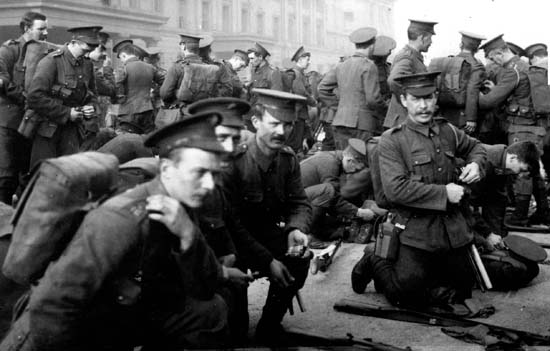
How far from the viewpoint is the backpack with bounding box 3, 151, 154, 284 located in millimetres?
2707

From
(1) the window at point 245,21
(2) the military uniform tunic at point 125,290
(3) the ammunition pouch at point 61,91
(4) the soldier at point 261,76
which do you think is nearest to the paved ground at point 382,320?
(2) the military uniform tunic at point 125,290

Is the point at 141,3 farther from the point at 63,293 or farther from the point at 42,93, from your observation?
the point at 63,293

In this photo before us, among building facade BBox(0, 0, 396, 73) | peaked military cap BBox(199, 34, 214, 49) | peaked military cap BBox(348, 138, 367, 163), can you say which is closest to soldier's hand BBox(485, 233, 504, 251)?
peaked military cap BBox(348, 138, 367, 163)

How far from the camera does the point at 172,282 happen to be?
3305mm

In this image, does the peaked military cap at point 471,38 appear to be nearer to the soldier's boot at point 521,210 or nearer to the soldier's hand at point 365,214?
the soldier's boot at point 521,210

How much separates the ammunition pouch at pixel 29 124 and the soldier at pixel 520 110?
471cm

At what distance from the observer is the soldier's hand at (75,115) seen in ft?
23.0

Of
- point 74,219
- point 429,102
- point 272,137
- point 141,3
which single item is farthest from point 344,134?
point 141,3

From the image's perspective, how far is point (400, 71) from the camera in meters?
7.30

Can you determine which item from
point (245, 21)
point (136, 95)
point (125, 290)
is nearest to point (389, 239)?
point (125, 290)

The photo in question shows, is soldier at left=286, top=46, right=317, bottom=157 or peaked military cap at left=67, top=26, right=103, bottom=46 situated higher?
peaked military cap at left=67, top=26, right=103, bottom=46

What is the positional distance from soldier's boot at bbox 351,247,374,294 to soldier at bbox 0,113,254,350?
2372 millimetres

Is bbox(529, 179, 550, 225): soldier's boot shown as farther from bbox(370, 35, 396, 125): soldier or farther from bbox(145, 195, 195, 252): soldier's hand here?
bbox(145, 195, 195, 252): soldier's hand

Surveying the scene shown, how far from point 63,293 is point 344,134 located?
6386mm
